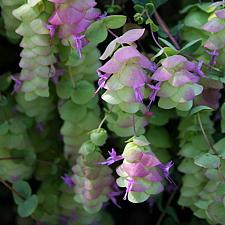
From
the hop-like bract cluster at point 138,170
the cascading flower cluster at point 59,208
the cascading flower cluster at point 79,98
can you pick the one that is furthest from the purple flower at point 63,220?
the hop-like bract cluster at point 138,170

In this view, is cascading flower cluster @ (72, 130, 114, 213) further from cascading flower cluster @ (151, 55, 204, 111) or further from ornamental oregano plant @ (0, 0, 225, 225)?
cascading flower cluster @ (151, 55, 204, 111)

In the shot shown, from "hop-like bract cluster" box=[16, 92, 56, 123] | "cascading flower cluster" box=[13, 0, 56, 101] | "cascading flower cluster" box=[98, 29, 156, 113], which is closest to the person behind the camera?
"cascading flower cluster" box=[98, 29, 156, 113]

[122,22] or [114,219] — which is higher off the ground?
[122,22]

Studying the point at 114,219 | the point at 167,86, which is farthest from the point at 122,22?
the point at 114,219

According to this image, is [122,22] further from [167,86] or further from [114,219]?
[114,219]

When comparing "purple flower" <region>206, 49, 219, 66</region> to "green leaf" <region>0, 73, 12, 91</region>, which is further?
"green leaf" <region>0, 73, 12, 91</region>

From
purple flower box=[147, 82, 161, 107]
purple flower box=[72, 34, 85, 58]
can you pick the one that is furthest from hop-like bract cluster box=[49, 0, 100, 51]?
purple flower box=[147, 82, 161, 107]

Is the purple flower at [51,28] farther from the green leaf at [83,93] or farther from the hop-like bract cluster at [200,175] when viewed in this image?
A: the hop-like bract cluster at [200,175]

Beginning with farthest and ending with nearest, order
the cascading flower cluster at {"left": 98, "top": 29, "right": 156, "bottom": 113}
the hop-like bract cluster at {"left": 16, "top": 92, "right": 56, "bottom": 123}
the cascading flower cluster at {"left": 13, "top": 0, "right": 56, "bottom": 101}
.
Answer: the hop-like bract cluster at {"left": 16, "top": 92, "right": 56, "bottom": 123}
the cascading flower cluster at {"left": 13, "top": 0, "right": 56, "bottom": 101}
the cascading flower cluster at {"left": 98, "top": 29, "right": 156, "bottom": 113}
